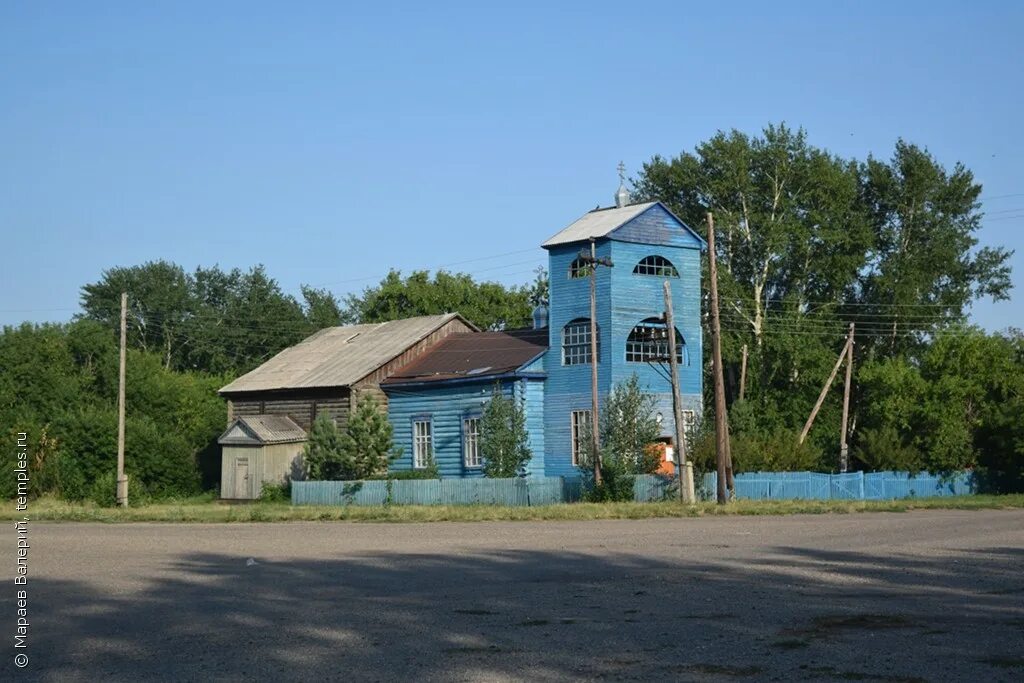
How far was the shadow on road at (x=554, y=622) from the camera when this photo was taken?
10.5 metres

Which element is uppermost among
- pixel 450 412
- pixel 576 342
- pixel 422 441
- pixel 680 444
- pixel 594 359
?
pixel 576 342

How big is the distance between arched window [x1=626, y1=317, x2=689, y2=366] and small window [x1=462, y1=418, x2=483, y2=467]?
5.88 m

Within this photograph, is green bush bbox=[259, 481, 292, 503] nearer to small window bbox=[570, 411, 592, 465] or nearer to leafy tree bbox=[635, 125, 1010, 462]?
small window bbox=[570, 411, 592, 465]

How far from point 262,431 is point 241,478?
201cm

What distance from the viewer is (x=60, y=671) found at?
10.7 m

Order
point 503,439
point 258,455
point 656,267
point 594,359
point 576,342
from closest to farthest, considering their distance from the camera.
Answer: point 594,359 < point 503,439 < point 576,342 < point 656,267 < point 258,455

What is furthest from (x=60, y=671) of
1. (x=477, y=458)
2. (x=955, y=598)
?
(x=477, y=458)

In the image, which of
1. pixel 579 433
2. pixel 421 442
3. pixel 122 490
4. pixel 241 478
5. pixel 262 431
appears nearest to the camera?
pixel 122 490

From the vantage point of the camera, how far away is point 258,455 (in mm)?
49250

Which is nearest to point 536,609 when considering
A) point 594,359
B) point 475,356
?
point 594,359

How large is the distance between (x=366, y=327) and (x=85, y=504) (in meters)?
16.1

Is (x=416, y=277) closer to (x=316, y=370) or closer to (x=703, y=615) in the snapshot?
(x=316, y=370)

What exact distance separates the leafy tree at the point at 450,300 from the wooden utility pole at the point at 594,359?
31.2 m

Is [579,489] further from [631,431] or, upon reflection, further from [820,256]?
[820,256]
